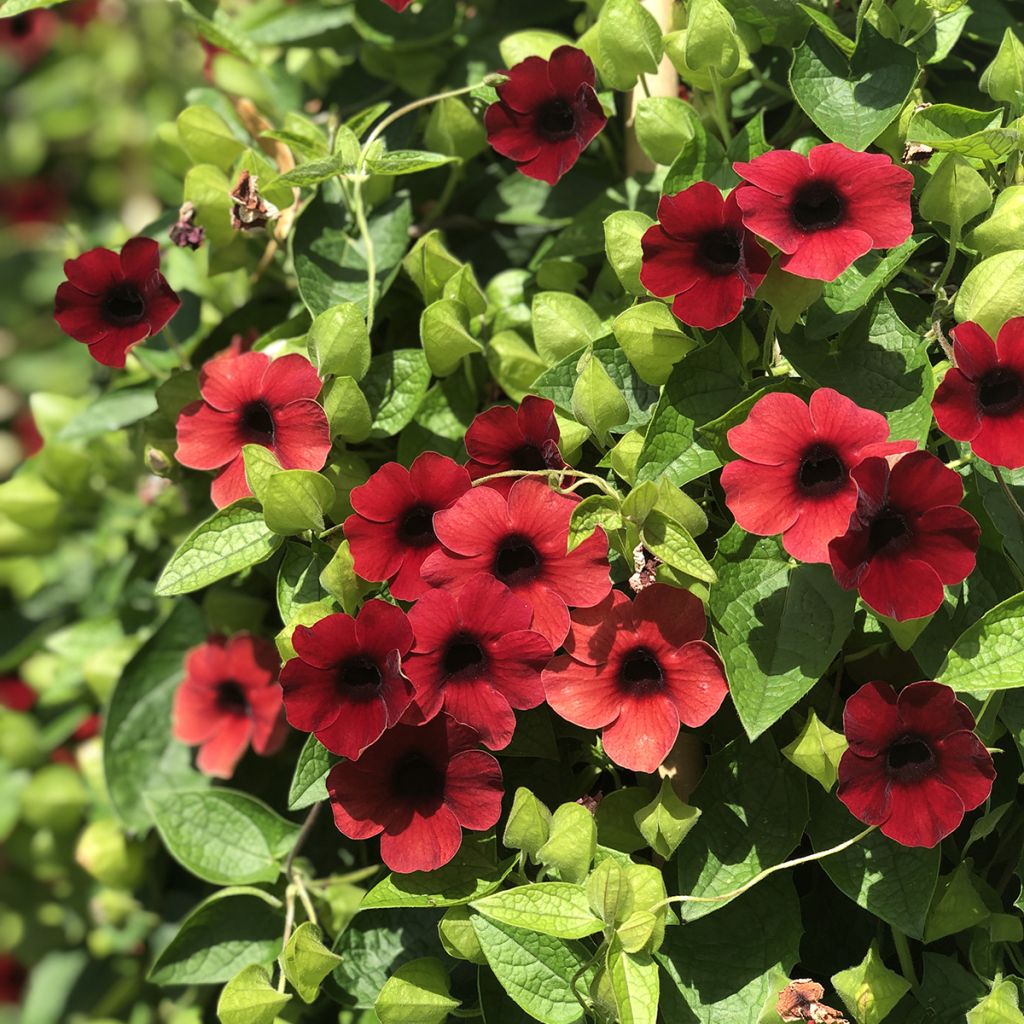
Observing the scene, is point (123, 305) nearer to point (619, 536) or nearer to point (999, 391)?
point (619, 536)

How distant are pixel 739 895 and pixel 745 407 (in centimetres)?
30

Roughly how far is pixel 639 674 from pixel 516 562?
0.31 feet

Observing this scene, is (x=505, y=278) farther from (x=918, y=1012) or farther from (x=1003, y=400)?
(x=918, y=1012)

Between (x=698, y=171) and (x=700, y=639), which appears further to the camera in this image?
(x=698, y=171)

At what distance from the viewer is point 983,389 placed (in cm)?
63

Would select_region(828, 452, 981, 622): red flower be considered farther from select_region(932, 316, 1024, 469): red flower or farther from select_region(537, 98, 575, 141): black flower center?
select_region(537, 98, 575, 141): black flower center

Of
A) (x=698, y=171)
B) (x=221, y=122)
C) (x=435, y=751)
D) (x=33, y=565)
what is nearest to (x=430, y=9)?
(x=221, y=122)

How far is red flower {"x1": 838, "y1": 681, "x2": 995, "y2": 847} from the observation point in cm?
61

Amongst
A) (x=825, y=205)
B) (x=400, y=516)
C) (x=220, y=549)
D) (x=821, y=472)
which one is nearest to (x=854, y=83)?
(x=825, y=205)

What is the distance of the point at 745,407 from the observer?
25.5 inches

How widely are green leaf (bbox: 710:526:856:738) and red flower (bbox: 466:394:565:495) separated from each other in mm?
119

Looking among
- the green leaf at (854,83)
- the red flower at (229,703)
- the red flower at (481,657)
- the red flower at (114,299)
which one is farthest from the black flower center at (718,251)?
the red flower at (229,703)

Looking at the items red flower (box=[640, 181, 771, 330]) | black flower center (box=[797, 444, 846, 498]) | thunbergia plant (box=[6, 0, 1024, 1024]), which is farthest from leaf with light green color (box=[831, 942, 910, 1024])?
red flower (box=[640, 181, 771, 330])

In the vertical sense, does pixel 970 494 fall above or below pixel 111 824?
above
